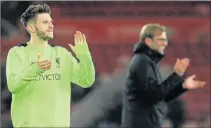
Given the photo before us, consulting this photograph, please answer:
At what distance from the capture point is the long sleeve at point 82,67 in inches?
184

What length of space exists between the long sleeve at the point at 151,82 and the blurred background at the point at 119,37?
5.73 metres

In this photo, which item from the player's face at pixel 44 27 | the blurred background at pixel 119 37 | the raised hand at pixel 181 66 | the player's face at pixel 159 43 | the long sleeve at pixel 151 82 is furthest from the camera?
the blurred background at pixel 119 37

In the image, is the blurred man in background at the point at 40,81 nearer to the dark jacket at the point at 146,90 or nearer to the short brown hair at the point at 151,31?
the dark jacket at the point at 146,90

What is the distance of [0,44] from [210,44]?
3808mm

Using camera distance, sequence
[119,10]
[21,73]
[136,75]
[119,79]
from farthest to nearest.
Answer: [119,10] < [119,79] < [136,75] < [21,73]

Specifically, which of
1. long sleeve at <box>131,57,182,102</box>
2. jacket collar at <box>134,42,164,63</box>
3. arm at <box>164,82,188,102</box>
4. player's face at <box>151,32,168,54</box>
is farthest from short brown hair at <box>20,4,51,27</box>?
arm at <box>164,82,188,102</box>

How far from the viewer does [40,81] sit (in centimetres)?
454

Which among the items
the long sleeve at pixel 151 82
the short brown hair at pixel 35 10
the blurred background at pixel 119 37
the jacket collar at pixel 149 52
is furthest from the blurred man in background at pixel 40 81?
the blurred background at pixel 119 37

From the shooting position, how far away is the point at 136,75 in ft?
20.6

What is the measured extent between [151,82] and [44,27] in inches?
67.9

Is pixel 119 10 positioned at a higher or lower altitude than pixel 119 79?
higher

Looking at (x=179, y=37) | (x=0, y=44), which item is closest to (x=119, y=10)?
(x=179, y=37)

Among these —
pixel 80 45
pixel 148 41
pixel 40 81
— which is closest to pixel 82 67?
pixel 80 45

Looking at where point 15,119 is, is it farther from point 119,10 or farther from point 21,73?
point 119,10
